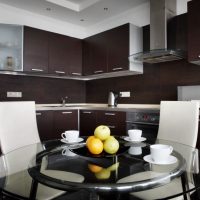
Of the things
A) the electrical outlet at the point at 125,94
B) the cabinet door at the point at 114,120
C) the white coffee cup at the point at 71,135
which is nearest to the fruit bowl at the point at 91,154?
the white coffee cup at the point at 71,135

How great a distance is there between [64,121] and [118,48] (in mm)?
1556

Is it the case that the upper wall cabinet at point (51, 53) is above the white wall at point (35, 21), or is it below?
below

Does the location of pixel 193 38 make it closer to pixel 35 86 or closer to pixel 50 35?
pixel 50 35

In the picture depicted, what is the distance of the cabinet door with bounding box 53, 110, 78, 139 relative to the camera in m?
3.50

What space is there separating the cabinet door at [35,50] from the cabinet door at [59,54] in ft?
0.33

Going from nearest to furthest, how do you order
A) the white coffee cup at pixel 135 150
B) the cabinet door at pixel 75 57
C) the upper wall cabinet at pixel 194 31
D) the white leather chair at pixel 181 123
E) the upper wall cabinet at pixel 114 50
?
the white coffee cup at pixel 135 150
the white leather chair at pixel 181 123
the upper wall cabinet at pixel 194 31
the upper wall cabinet at pixel 114 50
the cabinet door at pixel 75 57

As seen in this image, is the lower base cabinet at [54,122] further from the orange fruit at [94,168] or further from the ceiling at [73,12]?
the orange fruit at [94,168]

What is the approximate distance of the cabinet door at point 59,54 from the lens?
377 centimetres

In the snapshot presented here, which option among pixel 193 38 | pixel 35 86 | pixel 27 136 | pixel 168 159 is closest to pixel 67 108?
pixel 35 86

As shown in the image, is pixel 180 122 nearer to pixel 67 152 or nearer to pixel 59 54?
pixel 67 152

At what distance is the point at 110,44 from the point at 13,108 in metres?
2.31

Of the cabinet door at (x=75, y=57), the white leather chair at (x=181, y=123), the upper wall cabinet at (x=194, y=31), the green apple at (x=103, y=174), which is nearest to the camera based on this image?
the green apple at (x=103, y=174)

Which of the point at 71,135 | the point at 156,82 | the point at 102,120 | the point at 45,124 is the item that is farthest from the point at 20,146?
the point at 156,82

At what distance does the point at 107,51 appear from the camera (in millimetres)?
3729
